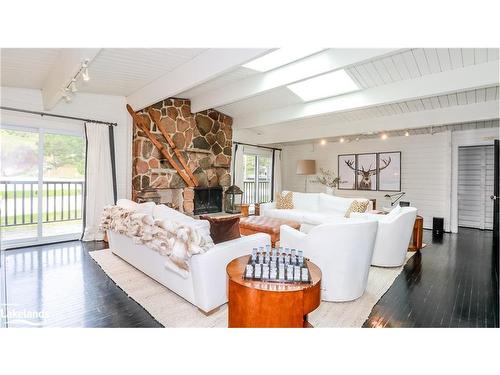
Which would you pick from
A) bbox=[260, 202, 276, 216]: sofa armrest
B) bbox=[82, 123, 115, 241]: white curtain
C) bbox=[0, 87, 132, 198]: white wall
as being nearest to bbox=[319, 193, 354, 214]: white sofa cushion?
bbox=[260, 202, 276, 216]: sofa armrest

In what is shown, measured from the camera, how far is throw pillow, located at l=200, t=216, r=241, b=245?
235cm

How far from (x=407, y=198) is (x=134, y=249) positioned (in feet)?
21.1

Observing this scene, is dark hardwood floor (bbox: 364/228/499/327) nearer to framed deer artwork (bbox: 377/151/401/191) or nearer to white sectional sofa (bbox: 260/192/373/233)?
white sectional sofa (bbox: 260/192/373/233)

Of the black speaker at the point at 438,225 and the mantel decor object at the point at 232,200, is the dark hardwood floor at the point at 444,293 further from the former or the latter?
the mantel decor object at the point at 232,200

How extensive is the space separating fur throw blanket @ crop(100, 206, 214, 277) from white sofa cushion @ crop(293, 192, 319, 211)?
384cm

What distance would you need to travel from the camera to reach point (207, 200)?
20.7 feet

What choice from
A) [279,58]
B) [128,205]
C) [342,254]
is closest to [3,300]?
[128,205]

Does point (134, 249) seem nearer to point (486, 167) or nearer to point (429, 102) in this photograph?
point (429, 102)

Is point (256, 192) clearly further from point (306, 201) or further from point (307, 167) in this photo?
point (306, 201)

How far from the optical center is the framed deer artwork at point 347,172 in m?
7.51

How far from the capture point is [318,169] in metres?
8.25

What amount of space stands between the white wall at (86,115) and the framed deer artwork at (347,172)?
221 inches
